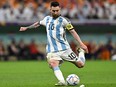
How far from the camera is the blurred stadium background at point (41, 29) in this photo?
33906mm

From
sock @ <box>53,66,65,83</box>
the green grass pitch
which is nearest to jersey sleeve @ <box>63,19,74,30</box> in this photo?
sock @ <box>53,66,65,83</box>

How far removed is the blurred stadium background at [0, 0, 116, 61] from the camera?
1335 inches

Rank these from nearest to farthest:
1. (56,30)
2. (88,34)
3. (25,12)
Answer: (56,30)
(25,12)
(88,34)

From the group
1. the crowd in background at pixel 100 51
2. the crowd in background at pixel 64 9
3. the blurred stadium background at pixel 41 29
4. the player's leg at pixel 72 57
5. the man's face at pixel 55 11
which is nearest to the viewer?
the man's face at pixel 55 11

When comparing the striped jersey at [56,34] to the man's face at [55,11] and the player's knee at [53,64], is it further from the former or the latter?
the player's knee at [53,64]

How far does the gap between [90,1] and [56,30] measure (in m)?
22.0

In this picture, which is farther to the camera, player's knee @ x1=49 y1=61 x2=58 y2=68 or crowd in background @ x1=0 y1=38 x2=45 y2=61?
crowd in background @ x1=0 y1=38 x2=45 y2=61

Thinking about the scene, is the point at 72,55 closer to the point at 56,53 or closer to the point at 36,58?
the point at 56,53

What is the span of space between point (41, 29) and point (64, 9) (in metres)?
2.84

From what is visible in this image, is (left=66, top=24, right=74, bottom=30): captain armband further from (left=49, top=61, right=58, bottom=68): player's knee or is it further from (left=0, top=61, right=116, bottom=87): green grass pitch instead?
(left=0, top=61, right=116, bottom=87): green grass pitch

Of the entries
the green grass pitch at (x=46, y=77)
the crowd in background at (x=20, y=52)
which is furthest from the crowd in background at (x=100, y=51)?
the green grass pitch at (x=46, y=77)

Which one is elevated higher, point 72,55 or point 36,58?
point 72,55

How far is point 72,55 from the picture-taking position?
1347 cm

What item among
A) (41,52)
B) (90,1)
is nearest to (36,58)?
(41,52)
